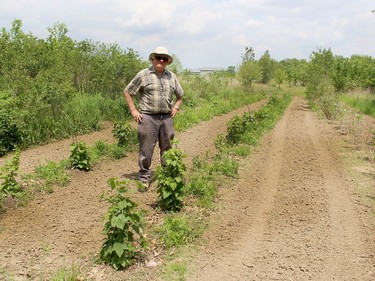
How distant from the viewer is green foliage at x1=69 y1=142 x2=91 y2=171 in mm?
6961

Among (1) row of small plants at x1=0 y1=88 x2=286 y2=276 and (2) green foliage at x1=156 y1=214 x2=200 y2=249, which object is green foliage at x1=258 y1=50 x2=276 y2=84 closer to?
(1) row of small plants at x1=0 y1=88 x2=286 y2=276

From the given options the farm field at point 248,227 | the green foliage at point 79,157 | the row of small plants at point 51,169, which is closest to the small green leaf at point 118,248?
the farm field at point 248,227

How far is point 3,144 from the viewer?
28.5ft

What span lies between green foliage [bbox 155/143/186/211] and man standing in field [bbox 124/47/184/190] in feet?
2.68

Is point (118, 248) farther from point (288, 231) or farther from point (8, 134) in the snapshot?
point (8, 134)

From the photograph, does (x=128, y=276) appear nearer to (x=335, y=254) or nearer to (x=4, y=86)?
(x=335, y=254)

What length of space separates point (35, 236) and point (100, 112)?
8.44 meters

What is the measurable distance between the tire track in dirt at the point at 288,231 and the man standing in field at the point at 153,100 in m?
1.55

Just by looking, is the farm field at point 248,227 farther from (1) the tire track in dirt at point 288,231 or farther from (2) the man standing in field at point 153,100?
(2) the man standing in field at point 153,100

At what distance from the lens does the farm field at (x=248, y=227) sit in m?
3.93

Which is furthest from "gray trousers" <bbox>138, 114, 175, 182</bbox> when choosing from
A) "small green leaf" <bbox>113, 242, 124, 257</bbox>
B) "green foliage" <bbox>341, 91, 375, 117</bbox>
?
"green foliage" <bbox>341, 91, 375, 117</bbox>

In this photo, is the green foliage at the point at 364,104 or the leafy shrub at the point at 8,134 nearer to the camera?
the leafy shrub at the point at 8,134

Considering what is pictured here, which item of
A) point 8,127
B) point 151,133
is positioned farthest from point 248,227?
point 8,127

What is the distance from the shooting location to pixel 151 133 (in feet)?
19.4
